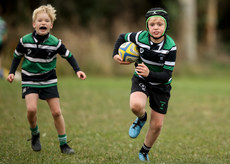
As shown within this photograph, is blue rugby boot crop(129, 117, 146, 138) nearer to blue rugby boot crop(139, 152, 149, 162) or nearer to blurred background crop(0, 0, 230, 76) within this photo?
blue rugby boot crop(139, 152, 149, 162)

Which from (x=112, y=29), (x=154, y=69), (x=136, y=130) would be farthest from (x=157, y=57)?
(x=112, y=29)

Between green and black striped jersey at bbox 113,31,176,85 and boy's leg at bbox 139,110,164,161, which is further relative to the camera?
boy's leg at bbox 139,110,164,161

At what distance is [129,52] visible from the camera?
203 inches

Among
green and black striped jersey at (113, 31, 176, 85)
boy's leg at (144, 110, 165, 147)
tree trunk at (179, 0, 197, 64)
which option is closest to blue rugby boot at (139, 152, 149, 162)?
boy's leg at (144, 110, 165, 147)

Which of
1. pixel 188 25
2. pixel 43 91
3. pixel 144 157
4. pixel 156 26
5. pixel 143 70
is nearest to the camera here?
pixel 143 70

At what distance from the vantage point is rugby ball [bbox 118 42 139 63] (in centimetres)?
515

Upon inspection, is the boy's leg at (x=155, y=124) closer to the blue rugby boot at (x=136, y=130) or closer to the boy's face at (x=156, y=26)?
the blue rugby boot at (x=136, y=130)

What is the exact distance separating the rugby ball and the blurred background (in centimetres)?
1136

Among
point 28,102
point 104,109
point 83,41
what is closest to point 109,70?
point 83,41

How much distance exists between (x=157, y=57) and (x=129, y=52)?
0.39m

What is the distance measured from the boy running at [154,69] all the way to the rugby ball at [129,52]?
56mm

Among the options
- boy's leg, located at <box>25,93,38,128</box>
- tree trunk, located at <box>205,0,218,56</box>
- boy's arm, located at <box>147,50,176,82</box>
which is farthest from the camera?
tree trunk, located at <box>205,0,218,56</box>

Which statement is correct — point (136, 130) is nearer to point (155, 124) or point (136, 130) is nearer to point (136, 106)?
point (155, 124)

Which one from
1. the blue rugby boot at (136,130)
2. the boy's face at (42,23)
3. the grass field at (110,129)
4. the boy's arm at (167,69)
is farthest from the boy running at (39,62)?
the boy's arm at (167,69)
